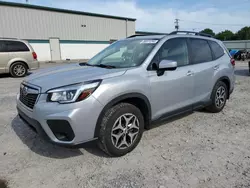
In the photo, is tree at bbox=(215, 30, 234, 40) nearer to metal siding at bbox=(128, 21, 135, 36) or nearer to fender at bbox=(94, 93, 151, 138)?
metal siding at bbox=(128, 21, 135, 36)

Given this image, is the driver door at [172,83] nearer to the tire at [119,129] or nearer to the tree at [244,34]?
the tire at [119,129]

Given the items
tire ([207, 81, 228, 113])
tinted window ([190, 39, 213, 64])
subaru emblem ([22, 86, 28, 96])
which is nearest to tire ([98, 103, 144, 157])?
subaru emblem ([22, 86, 28, 96])

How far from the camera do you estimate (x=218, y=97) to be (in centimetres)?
440

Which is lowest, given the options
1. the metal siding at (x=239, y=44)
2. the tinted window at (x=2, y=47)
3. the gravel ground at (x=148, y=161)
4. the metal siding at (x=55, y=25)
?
the gravel ground at (x=148, y=161)

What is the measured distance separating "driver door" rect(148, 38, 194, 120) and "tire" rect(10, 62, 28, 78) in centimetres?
876

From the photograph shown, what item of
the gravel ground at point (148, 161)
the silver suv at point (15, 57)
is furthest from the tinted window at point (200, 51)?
the silver suv at point (15, 57)

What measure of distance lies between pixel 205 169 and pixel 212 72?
223cm

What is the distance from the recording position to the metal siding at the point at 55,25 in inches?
839

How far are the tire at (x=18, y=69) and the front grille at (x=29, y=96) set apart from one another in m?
7.86

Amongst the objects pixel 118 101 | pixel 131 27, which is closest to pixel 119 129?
pixel 118 101

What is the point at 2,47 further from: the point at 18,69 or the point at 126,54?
the point at 126,54

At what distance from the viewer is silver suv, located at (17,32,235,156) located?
2.38 m

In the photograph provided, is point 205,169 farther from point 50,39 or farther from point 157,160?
point 50,39

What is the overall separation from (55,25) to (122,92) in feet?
81.4
